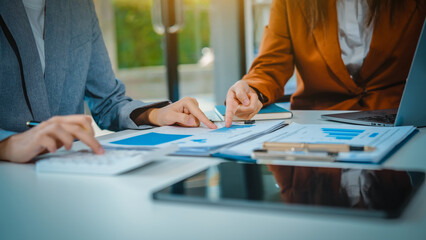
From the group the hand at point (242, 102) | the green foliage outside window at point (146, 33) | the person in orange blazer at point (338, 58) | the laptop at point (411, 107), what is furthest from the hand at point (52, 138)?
the green foliage outside window at point (146, 33)

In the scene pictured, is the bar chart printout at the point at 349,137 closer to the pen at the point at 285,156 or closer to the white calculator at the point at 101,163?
the pen at the point at 285,156

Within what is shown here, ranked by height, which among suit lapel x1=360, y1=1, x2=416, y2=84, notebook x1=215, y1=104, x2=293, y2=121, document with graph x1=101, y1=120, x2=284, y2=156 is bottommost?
notebook x1=215, y1=104, x2=293, y2=121

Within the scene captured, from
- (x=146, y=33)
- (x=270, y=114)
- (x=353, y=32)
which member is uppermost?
(x=146, y=33)

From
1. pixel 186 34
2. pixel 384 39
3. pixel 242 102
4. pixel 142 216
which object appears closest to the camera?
pixel 142 216

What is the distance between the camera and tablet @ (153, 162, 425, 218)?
39 centimetres

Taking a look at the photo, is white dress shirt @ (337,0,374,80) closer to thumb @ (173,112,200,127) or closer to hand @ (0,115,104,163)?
thumb @ (173,112,200,127)

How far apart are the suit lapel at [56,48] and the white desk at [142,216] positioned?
1.86ft

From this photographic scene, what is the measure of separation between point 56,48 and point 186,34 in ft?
16.5

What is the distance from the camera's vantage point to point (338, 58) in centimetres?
157

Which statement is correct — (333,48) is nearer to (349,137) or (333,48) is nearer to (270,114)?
(270,114)

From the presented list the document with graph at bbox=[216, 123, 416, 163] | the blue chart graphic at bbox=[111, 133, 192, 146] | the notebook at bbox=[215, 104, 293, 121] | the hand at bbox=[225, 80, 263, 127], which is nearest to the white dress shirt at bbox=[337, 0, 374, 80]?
the notebook at bbox=[215, 104, 293, 121]

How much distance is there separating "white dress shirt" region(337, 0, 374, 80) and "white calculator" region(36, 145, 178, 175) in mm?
1178

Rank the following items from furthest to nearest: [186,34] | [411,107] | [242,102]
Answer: [186,34]
[242,102]
[411,107]

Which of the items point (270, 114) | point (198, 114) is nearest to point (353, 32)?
point (270, 114)
